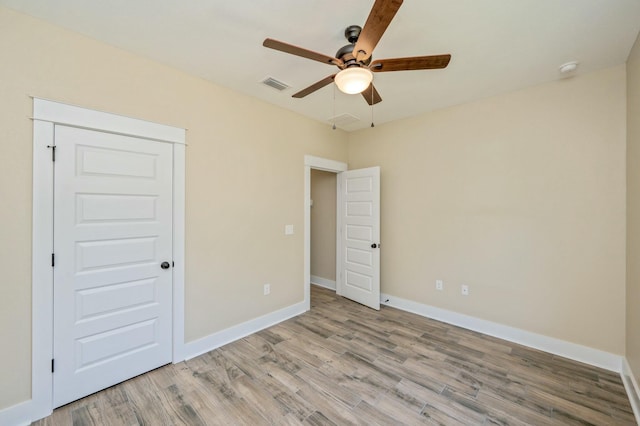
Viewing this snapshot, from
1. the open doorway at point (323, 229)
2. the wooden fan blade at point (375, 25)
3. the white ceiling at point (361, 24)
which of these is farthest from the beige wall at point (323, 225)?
the wooden fan blade at point (375, 25)

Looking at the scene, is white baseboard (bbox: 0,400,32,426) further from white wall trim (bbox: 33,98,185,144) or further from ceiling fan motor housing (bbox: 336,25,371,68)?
ceiling fan motor housing (bbox: 336,25,371,68)

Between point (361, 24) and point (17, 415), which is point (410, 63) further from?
point (17, 415)

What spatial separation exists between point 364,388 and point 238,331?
1572 mm

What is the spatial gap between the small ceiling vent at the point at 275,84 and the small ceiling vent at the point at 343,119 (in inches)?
43.3

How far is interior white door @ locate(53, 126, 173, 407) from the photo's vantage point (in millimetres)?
2029

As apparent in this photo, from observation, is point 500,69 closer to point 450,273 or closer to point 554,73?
point 554,73

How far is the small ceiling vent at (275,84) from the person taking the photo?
2770 millimetres

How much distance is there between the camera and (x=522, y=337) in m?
2.95

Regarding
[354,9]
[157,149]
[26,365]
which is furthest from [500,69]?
[26,365]

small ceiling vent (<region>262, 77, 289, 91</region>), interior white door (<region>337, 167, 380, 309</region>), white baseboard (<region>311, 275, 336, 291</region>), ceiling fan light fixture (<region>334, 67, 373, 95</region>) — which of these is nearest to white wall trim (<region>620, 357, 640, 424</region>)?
interior white door (<region>337, 167, 380, 309</region>)

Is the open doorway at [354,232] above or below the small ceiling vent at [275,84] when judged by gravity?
below

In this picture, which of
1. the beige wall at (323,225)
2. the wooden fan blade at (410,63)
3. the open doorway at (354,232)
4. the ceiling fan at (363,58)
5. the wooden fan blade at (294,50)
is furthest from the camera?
the beige wall at (323,225)

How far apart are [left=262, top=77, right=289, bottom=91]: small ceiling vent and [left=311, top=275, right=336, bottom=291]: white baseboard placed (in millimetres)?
3372

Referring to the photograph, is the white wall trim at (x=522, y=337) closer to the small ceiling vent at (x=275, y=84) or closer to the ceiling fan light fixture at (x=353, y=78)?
the ceiling fan light fixture at (x=353, y=78)
